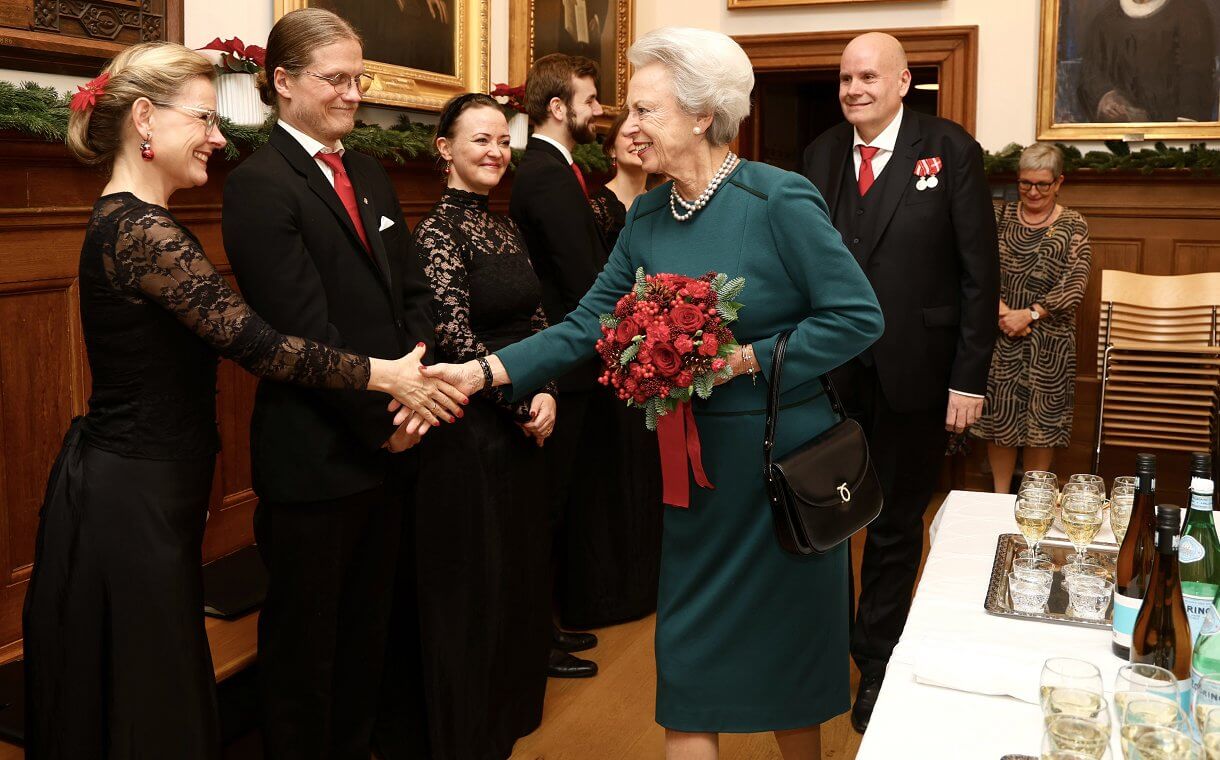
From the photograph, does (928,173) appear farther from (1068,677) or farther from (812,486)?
(1068,677)

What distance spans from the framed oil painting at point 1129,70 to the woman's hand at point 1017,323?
1315 mm

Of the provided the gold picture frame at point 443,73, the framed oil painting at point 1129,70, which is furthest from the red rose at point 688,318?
the framed oil painting at point 1129,70

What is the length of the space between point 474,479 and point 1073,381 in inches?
160

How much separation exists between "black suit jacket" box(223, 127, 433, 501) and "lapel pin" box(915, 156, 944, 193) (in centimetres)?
171

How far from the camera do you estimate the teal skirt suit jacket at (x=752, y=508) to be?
2.37 metres

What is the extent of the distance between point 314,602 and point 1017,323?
4.34m

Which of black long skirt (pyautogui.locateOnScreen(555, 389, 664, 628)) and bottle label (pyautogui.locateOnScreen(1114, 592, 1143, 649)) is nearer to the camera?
bottle label (pyautogui.locateOnScreen(1114, 592, 1143, 649))

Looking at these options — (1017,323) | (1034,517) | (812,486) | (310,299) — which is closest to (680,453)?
(812,486)

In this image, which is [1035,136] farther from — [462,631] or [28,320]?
[28,320]

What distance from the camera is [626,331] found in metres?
2.33

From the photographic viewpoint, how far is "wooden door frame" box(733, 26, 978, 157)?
22.2ft

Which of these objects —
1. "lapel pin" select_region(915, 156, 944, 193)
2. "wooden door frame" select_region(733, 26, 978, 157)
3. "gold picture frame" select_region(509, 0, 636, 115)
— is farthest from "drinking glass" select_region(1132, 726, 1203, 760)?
"wooden door frame" select_region(733, 26, 978, 157)

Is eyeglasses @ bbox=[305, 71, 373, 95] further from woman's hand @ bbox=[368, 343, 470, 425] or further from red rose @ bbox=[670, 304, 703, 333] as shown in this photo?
red rose @ bbox=[670, 304, 703, 333]

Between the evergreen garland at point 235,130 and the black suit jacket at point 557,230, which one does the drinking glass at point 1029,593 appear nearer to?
the black suit jacket at point 557,230
